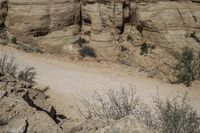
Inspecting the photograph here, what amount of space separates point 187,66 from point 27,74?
776 centimetres

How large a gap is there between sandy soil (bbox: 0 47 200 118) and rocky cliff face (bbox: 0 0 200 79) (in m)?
4.93

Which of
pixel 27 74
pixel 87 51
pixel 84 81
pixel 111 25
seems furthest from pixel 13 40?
pixel 84 81

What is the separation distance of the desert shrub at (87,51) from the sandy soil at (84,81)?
3999mm

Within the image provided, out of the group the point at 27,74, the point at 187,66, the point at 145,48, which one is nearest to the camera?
the point at 27,74

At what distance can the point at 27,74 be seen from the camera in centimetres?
1509

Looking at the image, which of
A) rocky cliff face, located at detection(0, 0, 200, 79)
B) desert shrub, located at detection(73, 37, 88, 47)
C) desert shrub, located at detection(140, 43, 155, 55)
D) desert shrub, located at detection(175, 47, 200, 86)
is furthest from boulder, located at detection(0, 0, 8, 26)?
desert shrub, located at detection(175, 47, 200, 86)

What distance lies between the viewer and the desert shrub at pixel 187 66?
16781 mm

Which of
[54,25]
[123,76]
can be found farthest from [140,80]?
[54,25]

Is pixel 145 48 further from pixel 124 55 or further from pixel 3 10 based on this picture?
pixel 3 10

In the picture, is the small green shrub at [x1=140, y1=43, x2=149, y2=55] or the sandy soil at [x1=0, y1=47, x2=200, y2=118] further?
the small green shrub at [x1=140, y1=43, x2=149, y2=55]

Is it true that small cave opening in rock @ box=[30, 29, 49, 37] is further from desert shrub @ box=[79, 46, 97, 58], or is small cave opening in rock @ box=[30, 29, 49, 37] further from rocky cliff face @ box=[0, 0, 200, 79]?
desert shrub @ box=[79, 46, 97, 58]

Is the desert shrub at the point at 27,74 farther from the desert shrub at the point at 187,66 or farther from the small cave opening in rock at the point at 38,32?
the small cave opening in rock at the point at 38,32

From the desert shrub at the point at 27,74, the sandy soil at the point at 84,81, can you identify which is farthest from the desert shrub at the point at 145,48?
the desert shrub at the point at 27,74

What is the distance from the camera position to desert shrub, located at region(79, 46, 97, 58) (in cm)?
2181
